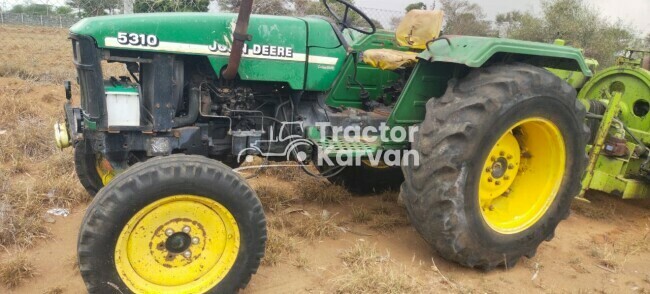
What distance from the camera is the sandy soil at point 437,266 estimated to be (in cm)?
305

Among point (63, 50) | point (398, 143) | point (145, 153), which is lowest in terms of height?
point (63, 50)

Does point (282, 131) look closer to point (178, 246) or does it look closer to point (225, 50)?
point (225, 50)

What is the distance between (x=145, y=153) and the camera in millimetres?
3371

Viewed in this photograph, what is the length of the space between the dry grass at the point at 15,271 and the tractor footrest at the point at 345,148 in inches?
73.9

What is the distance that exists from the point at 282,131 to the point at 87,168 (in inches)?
57.5

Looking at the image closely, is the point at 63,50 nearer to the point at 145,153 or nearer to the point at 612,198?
the point at 145,153

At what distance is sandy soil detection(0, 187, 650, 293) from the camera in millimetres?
3055

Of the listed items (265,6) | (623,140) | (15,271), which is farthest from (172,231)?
(265,6)

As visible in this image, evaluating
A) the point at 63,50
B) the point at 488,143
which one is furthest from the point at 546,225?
the point at 63,50

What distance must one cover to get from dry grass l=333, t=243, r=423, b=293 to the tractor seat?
133 cm

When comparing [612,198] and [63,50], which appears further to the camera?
[63,50]

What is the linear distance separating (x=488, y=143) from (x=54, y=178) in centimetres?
362

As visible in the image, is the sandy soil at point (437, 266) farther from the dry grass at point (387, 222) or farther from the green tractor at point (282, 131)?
the green tractor at point (282, 131)

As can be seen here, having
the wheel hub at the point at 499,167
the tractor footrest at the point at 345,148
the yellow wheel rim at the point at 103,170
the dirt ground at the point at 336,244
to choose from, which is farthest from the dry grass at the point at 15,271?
the wheel hub at the point at 499,167
